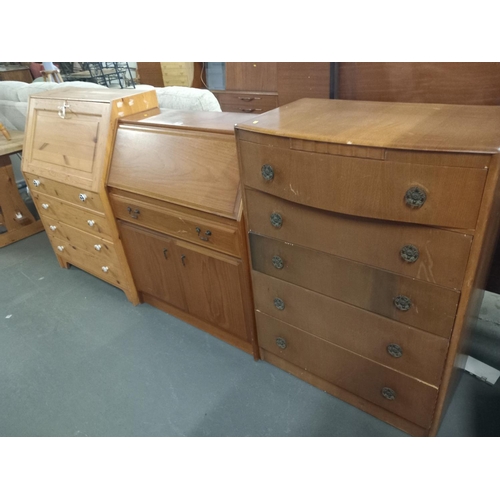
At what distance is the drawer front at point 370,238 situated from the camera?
955 mm

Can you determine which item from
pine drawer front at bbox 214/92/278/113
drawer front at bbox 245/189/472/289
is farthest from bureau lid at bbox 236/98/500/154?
pine drawer front at bbox 214/92/278/113

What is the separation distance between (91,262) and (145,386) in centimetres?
96

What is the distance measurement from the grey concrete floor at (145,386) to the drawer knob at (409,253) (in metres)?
0.77

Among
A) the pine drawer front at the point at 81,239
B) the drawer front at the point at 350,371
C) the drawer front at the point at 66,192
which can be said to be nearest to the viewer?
the drawer front at the point at 350,371

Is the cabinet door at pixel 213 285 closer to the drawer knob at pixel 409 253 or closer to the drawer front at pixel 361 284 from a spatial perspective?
the drawer front at pixel 361 284

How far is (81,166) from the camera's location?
1.91 metres

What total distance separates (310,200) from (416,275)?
36 cm

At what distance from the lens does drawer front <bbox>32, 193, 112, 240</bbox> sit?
2.00 m

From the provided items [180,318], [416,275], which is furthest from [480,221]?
[180,318]

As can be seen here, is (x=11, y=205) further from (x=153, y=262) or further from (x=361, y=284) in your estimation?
(x=361, y=284)

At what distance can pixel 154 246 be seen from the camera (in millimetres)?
1827

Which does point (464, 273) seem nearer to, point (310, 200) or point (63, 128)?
point (310, 200)

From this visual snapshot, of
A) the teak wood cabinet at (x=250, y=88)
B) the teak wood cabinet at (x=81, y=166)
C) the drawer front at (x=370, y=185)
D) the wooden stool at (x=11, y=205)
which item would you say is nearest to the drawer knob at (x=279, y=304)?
the drawer front at (x=370, y=185)

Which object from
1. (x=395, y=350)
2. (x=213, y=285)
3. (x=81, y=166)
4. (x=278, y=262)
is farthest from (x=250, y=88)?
(x=395, y=350)
